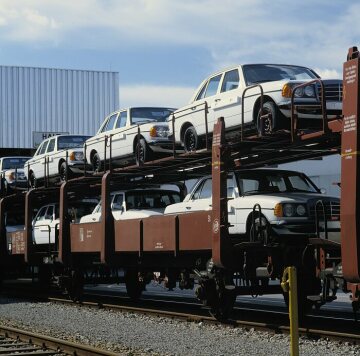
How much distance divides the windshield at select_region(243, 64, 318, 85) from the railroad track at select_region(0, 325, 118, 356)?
508cm

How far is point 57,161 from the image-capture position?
19.2 meters

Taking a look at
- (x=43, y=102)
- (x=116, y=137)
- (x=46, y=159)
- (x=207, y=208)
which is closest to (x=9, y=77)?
(x=43, y=102)

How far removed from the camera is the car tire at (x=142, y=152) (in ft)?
49.4

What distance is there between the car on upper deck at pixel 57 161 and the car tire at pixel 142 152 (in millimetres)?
3409

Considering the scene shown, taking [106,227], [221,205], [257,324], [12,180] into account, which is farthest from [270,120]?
[12,180]

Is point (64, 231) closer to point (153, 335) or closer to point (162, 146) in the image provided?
point (162, 146)

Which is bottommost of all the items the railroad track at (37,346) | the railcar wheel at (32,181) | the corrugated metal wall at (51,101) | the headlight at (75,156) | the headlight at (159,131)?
the railroad track at (37,346)

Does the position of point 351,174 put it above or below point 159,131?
below

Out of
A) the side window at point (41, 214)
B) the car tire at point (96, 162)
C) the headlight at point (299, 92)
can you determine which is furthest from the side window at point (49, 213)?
the headlight at point (299, 92)

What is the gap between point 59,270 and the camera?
19.7 meters

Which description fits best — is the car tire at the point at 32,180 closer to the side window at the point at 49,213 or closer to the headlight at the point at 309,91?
the side window at the point at 49,213

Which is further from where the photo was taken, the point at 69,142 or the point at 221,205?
the point at 69,142

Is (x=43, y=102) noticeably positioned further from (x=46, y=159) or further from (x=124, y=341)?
(x=124, y=341)

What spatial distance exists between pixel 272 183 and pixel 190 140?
1690 mm
